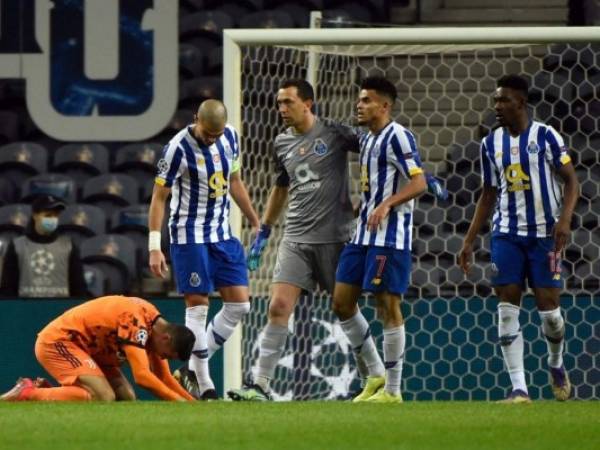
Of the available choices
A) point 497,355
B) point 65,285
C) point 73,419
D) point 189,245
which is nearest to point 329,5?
point 65,285

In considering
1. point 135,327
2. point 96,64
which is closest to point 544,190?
point 135,327

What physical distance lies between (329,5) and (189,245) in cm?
568

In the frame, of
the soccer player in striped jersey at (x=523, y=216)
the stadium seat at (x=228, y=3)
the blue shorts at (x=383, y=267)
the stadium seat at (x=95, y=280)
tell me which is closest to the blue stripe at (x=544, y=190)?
the soccer player in striped jersey at (x=523, y=216)

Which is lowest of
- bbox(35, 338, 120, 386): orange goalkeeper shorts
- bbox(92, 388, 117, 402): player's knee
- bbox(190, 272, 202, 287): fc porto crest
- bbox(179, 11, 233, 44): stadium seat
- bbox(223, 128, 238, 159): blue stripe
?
bbox(92, 388, 117, 402): player's knee

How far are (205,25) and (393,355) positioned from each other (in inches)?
250

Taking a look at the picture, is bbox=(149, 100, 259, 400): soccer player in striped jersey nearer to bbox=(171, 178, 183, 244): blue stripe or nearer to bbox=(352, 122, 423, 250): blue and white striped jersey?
bbox=(171, 178, 183, 244): blue stripe

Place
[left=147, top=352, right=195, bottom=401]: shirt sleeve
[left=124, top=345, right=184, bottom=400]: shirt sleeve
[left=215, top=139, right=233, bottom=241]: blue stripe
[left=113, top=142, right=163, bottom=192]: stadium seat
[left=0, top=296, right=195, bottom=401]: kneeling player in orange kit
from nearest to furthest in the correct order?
1. [left=124, top=345, right=184, bottom=400]: shirt sleeve
2. [left=0, top=296, right=195, bottom=401]: kneeling player in orange kit
3. [left=147, top=352, right=195, bottom=401]: shirt sleeve
4. [left=215, top=139, right=233, bottom=241]: blue stripe
5. [left=113, top=142, right=163, bottom=192]: stadium seat

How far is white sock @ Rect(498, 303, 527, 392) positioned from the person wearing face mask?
4.10m

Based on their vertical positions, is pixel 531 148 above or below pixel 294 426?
above

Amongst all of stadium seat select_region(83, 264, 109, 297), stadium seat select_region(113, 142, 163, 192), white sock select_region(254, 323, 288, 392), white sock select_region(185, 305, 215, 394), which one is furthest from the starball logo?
white sock select_region(254, 323, 288, 392)

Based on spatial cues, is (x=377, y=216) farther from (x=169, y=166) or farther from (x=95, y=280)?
(x=95, y=280)

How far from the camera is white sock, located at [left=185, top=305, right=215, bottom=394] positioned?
30.0 ft

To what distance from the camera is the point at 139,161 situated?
46.2 ft

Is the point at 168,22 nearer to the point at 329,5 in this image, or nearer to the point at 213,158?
the point at 329,5
